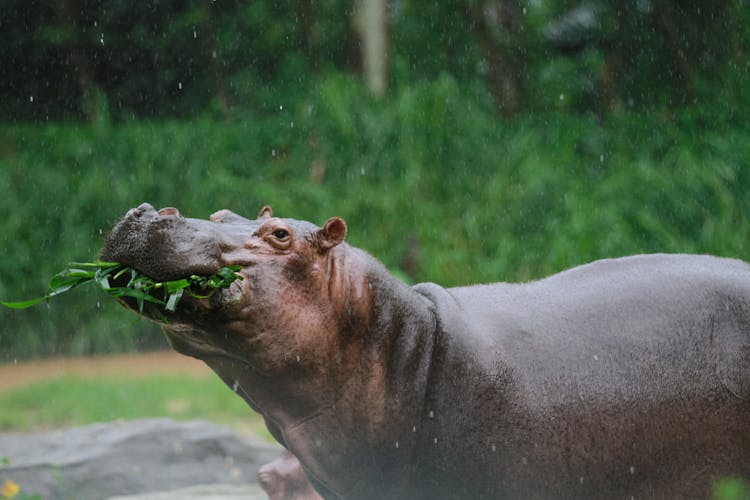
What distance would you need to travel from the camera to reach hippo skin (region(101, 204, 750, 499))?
99.1 inches

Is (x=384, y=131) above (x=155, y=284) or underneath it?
underneath

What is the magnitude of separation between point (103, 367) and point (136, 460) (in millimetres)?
6273

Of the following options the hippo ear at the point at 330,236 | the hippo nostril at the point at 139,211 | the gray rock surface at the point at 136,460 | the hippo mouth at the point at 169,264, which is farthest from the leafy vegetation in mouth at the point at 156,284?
the gray rock surface at the point at 136,460

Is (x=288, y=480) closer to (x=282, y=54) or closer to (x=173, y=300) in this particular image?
(x=173, y=300)

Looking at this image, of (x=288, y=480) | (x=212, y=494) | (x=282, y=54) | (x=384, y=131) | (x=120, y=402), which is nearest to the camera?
(x=288, y=480)

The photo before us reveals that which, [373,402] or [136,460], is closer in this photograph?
[373,402]

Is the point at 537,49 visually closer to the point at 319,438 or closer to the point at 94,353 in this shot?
the point at 94,353

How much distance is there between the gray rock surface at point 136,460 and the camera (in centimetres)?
479

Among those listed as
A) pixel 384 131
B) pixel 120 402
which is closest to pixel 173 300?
pixel 120 402

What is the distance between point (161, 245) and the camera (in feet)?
7.61

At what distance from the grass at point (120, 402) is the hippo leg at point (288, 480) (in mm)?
4734

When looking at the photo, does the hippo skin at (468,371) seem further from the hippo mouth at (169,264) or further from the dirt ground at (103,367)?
the dirt ground at (103,367)

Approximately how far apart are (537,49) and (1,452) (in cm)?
1261

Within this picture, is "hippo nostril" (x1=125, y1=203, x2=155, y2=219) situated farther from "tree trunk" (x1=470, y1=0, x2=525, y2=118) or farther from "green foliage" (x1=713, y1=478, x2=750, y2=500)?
"tree trunk" (x1=470, y1=0, x2=525, y2=118)
